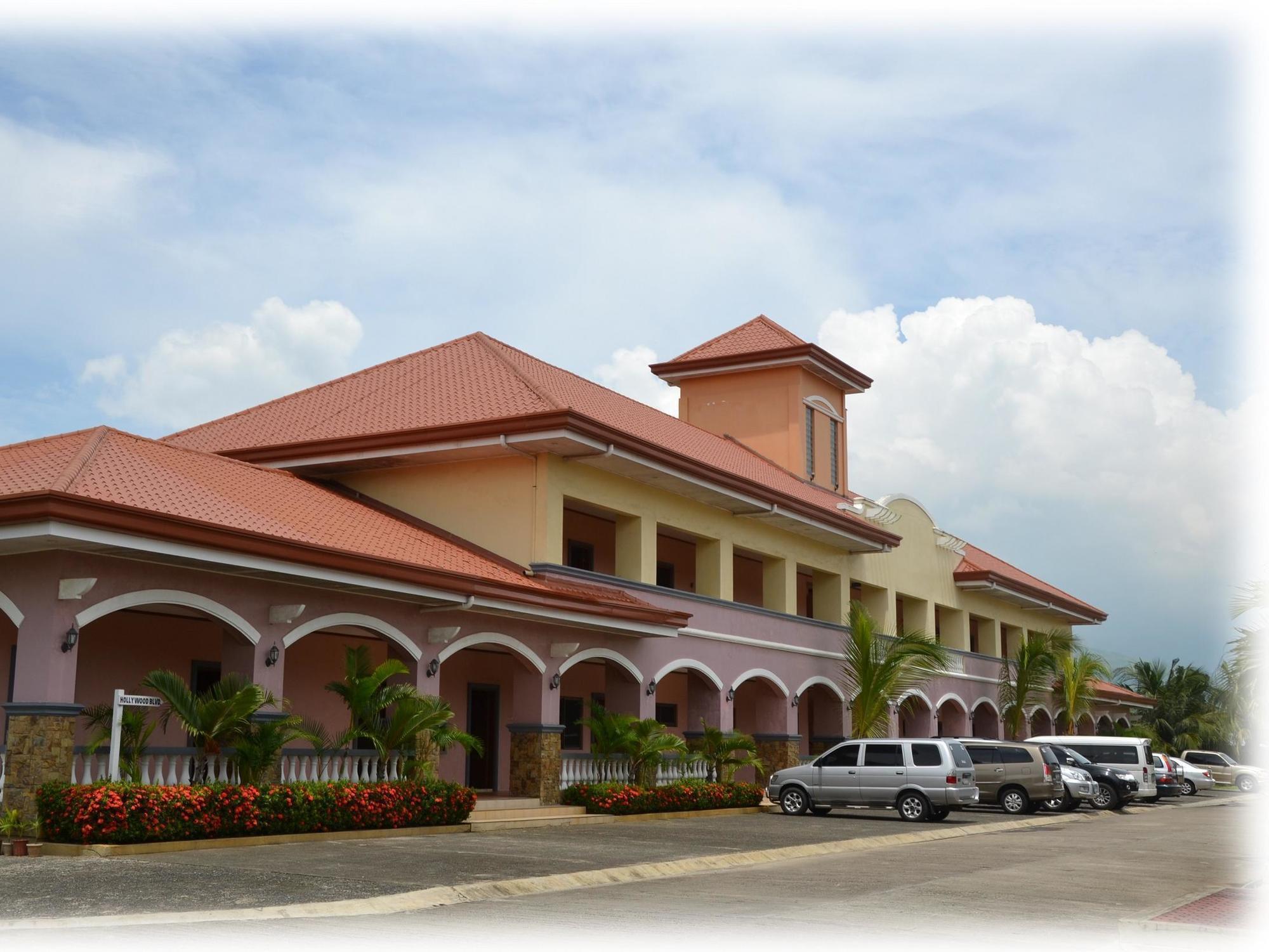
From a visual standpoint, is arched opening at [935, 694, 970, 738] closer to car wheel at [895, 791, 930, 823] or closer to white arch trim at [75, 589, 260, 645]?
car wheel at [895, 791, 930, 823]

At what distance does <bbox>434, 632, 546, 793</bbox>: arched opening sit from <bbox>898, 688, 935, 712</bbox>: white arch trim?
11.5 meters

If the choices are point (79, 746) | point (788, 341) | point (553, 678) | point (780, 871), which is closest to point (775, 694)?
point (553, 678)

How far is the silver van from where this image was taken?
2559cm

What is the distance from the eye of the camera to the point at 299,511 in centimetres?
2178

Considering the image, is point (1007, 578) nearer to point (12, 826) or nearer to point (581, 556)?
point (581, 556)

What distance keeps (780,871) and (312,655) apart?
33.7 ft

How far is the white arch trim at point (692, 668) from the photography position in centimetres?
2762

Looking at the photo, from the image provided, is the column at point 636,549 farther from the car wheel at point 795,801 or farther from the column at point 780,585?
the column at point 780,585

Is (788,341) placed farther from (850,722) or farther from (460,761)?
(460,761)

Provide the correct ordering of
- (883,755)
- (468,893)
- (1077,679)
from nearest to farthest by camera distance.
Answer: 1. (468,893)
2. (883,755)
3. (1077,679)

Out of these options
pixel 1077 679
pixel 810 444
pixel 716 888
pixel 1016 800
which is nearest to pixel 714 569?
pixel 1016 800

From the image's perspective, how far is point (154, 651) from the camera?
21.5 m

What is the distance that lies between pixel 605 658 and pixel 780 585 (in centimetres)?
808

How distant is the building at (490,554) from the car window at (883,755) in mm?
3915
